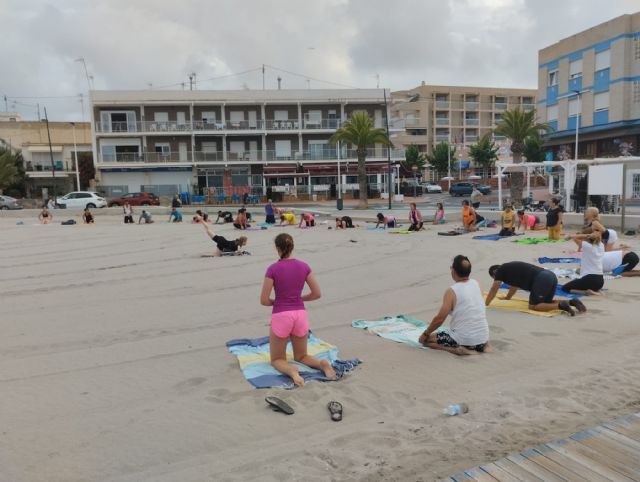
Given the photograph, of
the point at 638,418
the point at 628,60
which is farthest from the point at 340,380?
the point at 628,60

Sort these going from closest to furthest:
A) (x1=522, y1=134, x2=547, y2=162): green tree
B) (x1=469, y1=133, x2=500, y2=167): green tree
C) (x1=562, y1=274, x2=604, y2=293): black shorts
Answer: (x1=562, y1=274, x2=604, y2=293): black shorts
(x1=522, y1=134, x2=547, y2=162): green tree
(x1=469, y1=133, x2=500, y2=167): green tree

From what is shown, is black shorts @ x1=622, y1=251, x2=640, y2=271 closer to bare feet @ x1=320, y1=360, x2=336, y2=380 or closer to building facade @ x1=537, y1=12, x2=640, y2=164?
bare feet @ x1=320, y1=360, x2=336, y2=380

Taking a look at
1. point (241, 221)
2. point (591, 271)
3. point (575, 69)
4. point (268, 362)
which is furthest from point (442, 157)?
point (268, 362)

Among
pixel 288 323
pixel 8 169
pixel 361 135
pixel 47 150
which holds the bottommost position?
pixel 288 323

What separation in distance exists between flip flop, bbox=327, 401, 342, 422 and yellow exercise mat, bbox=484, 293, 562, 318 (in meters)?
4.16

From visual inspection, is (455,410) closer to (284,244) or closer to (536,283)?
(284,244)

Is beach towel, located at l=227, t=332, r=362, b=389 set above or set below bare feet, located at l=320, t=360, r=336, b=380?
below

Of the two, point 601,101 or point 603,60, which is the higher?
point 603,60

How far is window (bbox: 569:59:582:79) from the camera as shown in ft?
146

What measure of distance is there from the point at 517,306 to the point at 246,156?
47.9 m

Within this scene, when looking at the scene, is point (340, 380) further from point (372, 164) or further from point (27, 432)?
point (372, 164)

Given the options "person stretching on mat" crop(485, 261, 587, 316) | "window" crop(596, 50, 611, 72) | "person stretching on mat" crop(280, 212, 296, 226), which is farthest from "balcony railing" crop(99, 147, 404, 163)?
"person stretching on mat" crop(485, 261, 587, 316)

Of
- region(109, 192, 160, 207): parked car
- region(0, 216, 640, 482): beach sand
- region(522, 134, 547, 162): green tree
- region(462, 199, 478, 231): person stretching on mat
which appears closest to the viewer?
region(0, 216, 640, 482): beach sand

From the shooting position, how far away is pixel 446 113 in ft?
280
